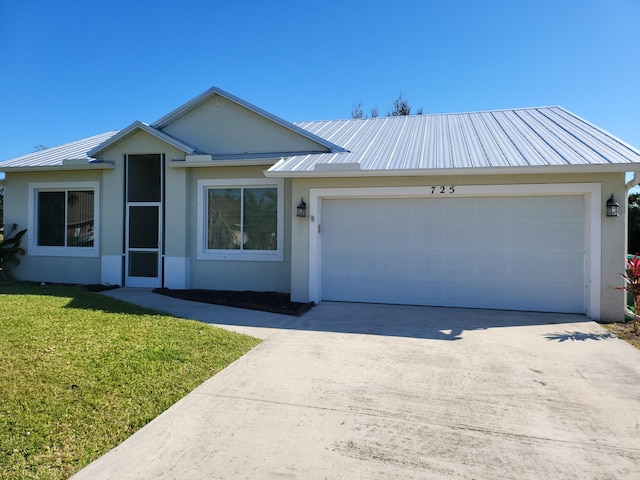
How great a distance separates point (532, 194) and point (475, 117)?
497cm

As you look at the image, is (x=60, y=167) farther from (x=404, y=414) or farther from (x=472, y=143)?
(x=404, y=414)

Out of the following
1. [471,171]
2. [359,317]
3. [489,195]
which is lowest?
[359,317]

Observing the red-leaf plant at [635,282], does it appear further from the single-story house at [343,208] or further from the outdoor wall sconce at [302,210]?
the outdoor wall sconce at [302,210]

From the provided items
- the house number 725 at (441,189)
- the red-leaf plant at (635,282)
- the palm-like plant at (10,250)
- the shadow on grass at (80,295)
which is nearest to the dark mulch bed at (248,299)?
the shadow on grass at (80,295)

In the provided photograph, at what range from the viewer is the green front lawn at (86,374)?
10.2 ft

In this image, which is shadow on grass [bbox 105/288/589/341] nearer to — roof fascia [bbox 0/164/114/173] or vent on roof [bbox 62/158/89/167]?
roof fascia [bbox 0/164/114/173]

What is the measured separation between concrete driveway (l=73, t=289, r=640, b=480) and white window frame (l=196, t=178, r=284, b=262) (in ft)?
12.5

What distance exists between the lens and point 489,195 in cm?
836

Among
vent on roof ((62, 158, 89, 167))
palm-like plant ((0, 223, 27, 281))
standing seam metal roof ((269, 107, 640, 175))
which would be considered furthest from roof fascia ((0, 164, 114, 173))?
standing seam metal roof ((269, 107, 640, 175))

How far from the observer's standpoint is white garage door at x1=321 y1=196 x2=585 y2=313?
8.06 m

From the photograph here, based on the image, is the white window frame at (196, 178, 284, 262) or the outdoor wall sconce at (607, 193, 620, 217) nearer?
the outdoor wall sconce at (607, 193, 620, 217)

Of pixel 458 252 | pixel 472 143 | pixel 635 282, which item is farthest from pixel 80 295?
pixel 635 282

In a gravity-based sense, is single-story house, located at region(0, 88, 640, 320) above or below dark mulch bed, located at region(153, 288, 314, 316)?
above

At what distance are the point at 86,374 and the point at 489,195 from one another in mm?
7797
